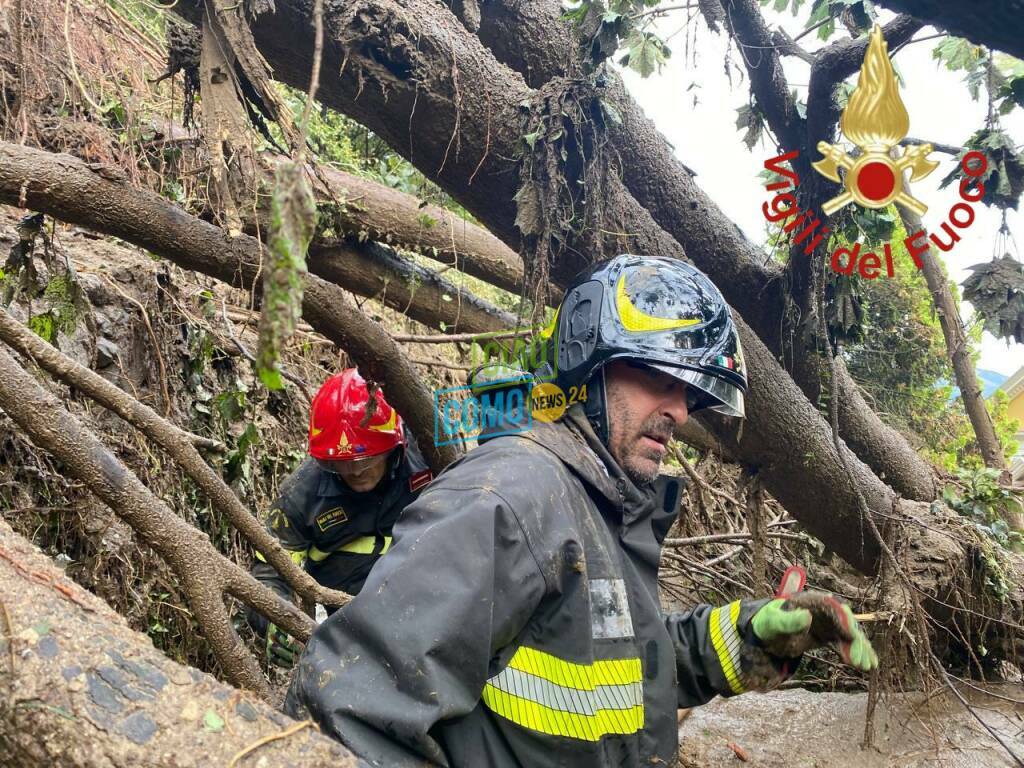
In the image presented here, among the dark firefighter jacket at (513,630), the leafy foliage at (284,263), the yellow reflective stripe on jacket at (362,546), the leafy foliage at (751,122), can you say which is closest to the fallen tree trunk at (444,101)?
the leafy foliage at (751,122)

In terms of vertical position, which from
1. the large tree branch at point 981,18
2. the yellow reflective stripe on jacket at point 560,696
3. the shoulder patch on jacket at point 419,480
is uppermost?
the large tree branch at point 981,18

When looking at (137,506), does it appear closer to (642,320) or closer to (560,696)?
(560,696)

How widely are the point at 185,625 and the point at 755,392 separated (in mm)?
2593

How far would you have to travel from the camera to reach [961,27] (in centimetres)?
173

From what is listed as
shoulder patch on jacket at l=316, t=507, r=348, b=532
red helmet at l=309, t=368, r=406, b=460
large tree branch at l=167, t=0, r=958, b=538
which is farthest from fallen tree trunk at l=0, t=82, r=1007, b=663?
shoulder patch on jacket at l=316, t=507, r=348, b=532

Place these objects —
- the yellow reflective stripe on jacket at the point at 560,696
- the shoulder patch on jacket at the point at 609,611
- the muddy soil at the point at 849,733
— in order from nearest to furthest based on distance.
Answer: the yellow reflective stripe on jacket at the point at 560,696 < the shoulder patch on jacket at the point at 609,611 < the muddy soil at the point at 849,733

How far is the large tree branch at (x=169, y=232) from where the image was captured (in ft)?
7.84

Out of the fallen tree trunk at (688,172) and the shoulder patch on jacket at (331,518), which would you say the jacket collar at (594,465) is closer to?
the fallen tree trunk at (688,172)

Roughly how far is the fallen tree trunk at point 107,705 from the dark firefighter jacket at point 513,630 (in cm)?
15

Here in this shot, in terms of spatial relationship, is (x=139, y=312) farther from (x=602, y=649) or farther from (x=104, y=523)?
(x=602, y=649)

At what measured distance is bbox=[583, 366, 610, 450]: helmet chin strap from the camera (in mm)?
2246

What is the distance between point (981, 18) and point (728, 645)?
1686 millimetres

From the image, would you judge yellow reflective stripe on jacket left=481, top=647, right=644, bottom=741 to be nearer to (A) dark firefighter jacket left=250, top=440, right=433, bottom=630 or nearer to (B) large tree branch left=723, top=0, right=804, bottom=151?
(A) dark firefighter jacket left=250, top=440, right=433, bottom=630

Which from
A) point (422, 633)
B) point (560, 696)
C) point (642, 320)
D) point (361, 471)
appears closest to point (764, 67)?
point (642, 320)
